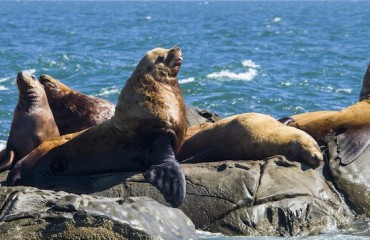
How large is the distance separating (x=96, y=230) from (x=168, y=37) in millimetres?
42798

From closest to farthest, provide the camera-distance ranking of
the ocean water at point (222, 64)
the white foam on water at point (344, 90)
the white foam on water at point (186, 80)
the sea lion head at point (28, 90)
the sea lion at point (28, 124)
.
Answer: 1. the sea lion at point (28, 124)
2. the sea lion head at point (28, 90)
3. the ocean water at point (222, 64)
4. the white foam on water at point (344, 90)
5. the white foam on water at point (186, 80)

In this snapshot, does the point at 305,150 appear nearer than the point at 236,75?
Yes

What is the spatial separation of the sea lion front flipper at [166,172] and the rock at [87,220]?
982 millimetres

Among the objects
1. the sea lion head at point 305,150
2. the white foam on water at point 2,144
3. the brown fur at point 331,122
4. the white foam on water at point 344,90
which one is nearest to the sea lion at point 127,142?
the sea lion head at point 305,150

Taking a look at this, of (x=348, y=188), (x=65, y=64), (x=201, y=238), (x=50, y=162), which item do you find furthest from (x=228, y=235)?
(x=65, y=64)

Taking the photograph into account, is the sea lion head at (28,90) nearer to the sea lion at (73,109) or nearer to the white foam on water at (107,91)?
the sea lion at (73,109)

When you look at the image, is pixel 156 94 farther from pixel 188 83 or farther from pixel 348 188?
pixel 188 83

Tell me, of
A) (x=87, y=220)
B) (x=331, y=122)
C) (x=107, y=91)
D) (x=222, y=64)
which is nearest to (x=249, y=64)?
(x=222, y=64)

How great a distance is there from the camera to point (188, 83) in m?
25.1

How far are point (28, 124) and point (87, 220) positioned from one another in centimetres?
386

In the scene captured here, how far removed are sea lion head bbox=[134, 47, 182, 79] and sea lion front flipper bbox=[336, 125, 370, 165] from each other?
1950 mm

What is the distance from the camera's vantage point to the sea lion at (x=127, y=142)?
9398 millimetres

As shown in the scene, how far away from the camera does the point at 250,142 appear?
9758 millimetres

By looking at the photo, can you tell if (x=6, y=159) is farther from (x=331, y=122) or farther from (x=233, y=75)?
(x=233, y=75)
